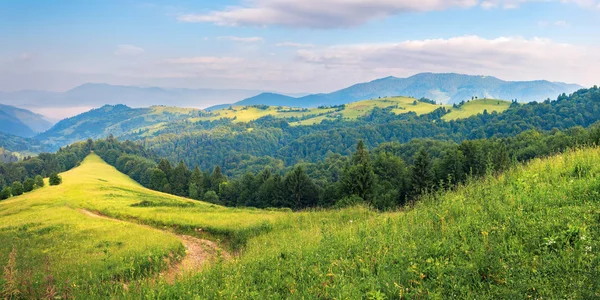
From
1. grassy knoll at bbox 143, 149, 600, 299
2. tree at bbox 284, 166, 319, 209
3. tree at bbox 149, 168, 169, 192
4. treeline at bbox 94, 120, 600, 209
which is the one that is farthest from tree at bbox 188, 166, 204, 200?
grassy knoll at bbox 143, 149, 600, 299

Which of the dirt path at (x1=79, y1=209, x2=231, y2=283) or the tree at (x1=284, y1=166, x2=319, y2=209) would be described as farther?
the tree at (x1=284, y1=166, x2=319, y2=209)

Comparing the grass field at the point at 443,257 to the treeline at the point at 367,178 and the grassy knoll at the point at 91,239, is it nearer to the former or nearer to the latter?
the grassy knoll at the point at 91,239

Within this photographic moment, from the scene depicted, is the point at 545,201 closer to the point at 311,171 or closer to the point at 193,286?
the point at 193,286

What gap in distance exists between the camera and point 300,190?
77.4m

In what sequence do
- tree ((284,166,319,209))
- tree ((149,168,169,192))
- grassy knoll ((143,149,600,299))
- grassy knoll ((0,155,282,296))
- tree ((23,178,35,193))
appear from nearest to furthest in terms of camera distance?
grassy knoll ((143,149,600,299)) → grassy knoll ((0,155,282,296)) → tree ((23,178,35,193)) → tree ((284,166,319,209)) → tree ((149,168,169,192))

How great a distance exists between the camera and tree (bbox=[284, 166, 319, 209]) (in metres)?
77.5

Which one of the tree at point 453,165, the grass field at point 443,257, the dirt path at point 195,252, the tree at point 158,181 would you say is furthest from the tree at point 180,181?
the grass field at point 443,257

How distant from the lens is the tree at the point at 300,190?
3051 inches

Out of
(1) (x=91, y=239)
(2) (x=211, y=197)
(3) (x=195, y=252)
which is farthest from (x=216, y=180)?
(3) (x=195, y=252)

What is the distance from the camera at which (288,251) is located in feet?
38.9

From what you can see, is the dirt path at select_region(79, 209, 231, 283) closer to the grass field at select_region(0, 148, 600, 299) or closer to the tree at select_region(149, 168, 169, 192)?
the grass field at select_region(0, 148, 600, 299)

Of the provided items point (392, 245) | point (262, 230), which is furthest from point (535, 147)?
point (392, 245)

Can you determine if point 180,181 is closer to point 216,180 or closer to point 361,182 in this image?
point 216,180

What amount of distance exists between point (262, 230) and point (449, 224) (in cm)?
1386
